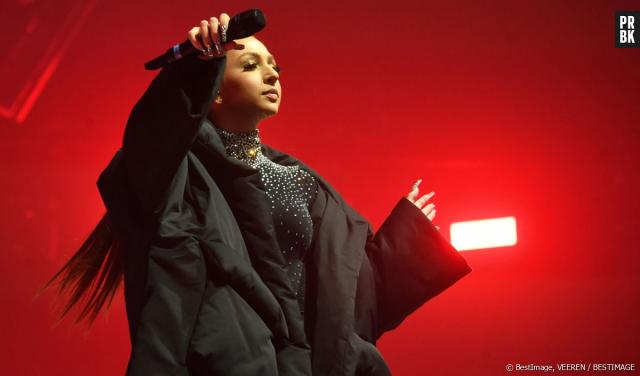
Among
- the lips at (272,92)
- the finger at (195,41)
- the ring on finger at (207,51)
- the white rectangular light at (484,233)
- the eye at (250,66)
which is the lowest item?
the white rectangular light at (484,233)

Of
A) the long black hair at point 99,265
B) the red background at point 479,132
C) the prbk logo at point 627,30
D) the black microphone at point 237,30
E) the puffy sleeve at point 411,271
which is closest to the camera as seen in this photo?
the black microphone at point 237,30

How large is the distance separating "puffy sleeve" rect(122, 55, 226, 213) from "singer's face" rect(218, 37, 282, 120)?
19 centimetres

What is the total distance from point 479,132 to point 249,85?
2.94ft

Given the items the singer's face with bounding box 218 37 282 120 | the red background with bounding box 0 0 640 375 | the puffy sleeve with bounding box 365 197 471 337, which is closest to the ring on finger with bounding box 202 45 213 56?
the singer's face with bounding box 218 37 282 120

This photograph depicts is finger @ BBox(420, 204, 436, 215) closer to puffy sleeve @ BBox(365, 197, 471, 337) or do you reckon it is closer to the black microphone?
puffy sleeve @ BBox(365, 197, 471, 337)

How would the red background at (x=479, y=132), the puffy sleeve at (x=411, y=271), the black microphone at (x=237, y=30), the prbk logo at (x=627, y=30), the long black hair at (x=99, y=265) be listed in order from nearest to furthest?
the black microphone at (x=237, y=30), the long black hair at (x=99, y=265), the puffy sleeve at (x=411, y=271), the red background at (x=479, y=132), the prbk logo at (x=627, y=30)

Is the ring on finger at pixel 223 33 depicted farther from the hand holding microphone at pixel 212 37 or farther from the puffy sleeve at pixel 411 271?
the puffy sleeve at pixel 411 271

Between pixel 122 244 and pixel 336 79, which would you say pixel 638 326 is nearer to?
pixel 336 79

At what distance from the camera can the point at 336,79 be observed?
189 centimetres

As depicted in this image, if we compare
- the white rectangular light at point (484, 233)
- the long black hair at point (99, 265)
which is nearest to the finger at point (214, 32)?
the long black hair at point (99, 265)

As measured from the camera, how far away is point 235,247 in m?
0.99

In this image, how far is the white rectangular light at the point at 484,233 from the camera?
72.0 inches

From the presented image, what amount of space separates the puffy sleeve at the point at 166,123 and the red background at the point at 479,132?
0.72m

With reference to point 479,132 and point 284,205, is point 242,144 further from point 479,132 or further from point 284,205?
point 479,132
